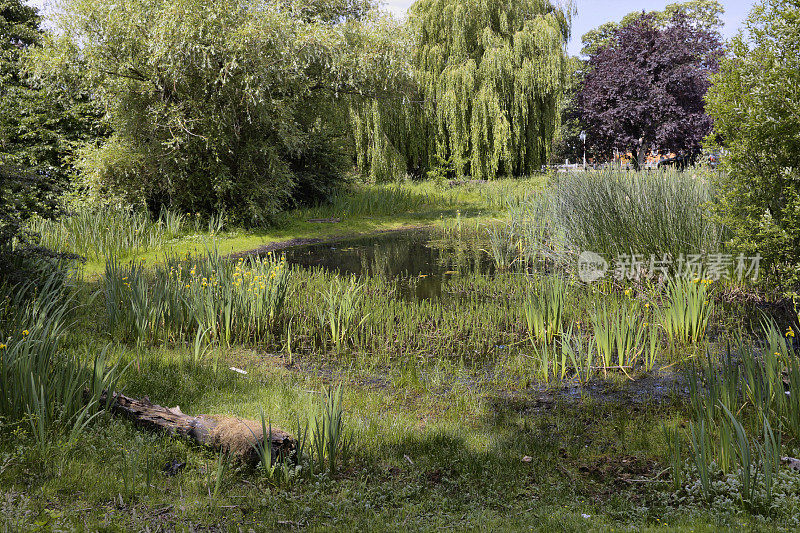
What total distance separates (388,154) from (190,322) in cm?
1386

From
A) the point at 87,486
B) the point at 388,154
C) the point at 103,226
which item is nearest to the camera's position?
the point at 87,486

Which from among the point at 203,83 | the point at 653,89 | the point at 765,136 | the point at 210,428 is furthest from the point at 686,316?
the point at 653,89

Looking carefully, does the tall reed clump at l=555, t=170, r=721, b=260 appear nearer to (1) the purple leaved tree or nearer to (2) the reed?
(2) the reed

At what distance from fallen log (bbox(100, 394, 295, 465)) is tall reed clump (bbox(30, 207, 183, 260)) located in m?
6.30

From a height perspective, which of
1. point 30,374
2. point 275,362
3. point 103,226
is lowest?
point 275,362

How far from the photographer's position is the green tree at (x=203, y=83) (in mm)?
12133

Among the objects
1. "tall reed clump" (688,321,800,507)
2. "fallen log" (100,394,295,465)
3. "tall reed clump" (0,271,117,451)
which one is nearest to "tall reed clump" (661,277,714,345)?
"tall reed clump" (688,321,800,507)

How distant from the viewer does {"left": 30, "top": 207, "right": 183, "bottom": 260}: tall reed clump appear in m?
10.1

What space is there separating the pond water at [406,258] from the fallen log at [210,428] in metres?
4.64

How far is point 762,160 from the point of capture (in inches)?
226

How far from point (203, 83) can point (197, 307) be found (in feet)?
29.9

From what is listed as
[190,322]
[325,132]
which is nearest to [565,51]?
[325,132]

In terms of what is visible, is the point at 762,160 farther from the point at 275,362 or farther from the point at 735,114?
the point at 275,362

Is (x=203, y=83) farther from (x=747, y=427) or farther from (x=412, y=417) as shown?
(x=747, y=427)
